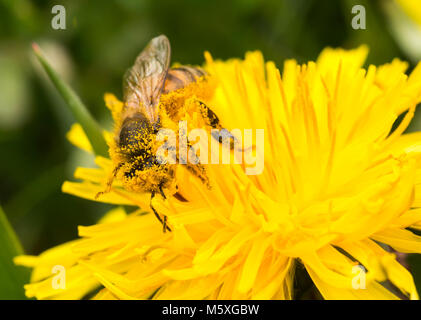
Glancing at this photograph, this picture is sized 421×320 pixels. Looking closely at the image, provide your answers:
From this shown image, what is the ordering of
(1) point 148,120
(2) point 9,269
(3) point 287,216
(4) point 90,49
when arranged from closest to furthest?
(3) point 287,216, (1) point 148,120, (2) point 9,269, (4) point 90,49

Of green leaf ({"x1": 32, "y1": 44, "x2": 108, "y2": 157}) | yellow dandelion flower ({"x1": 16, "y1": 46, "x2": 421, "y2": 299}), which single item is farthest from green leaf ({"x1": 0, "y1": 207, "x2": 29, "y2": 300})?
green leaf ({"x1": 32, "y1": 44, "x2": 108, "y2": 157})

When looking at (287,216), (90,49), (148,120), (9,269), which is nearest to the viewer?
(287,216)

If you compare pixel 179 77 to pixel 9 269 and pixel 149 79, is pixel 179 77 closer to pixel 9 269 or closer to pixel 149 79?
pixel 149 79

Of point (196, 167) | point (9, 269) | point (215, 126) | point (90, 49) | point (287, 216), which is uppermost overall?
point (90, 49)

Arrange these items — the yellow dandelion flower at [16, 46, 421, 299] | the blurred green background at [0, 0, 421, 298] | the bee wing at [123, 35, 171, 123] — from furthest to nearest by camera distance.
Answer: the blurred green background at [0, 0, 421, 298] → the bee wing at [123, 35, 171, 123] → the yellow dandelion flower at [16, 46, 421, 299]

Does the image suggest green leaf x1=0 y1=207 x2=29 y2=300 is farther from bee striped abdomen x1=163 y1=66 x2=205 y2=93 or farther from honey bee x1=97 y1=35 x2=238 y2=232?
bee striped abdomen x1=163 y1=66 x2=205 y2=93

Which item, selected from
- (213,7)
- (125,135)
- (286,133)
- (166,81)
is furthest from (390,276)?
(213,7)

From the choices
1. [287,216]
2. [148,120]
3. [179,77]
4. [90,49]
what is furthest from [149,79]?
[90,49]
